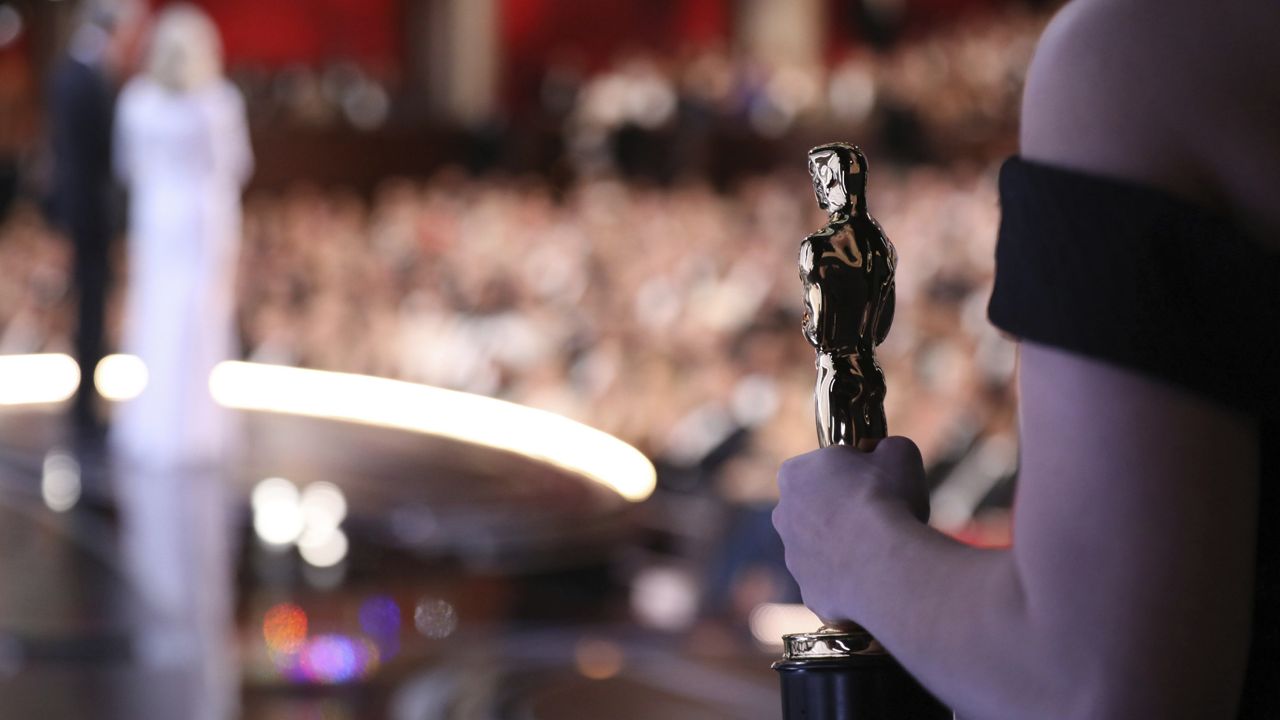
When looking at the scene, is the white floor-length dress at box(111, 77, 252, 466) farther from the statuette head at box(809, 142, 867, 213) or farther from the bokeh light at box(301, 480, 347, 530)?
the statuette head at box(809, 142, 867, 213)

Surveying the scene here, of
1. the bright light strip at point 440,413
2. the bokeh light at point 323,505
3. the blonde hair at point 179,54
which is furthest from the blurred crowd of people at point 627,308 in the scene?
the blonde hair at point 179,54

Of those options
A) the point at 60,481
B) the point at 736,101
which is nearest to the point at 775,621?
the point at 60,481

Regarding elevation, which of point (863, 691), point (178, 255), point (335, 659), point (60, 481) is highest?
point (178, 255)

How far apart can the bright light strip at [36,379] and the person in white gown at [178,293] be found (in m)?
1.40

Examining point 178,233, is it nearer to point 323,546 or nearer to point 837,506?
point 323,546

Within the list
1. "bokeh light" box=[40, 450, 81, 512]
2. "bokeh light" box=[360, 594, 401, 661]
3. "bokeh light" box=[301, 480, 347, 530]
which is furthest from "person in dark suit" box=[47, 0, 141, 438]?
"bokeh light" box=[360, 594, 401, 661]

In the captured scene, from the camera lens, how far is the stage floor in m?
3.49

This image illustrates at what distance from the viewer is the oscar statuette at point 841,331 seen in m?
0.84

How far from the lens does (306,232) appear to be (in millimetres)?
10328

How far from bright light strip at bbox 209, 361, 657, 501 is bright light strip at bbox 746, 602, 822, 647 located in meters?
1.44

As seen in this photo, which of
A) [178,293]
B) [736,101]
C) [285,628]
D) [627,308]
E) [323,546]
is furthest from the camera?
[736,101]

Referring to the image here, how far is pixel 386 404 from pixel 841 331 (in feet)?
22.2

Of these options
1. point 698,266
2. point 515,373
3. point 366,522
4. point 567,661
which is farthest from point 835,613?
point 698,266

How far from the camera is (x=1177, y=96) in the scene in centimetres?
68
